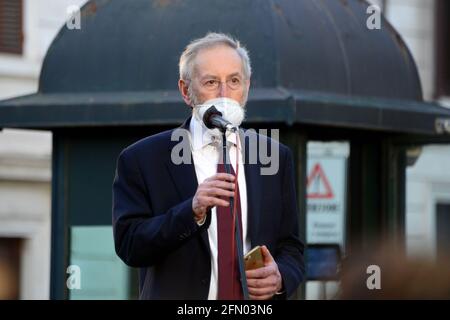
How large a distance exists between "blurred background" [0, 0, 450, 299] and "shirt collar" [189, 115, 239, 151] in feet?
13.2

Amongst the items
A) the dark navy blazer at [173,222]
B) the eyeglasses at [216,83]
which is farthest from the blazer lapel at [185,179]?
the eyeglasses at [216,83]

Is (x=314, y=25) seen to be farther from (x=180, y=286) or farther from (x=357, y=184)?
(x=180, y=286)

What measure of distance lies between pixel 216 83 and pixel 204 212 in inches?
17.4

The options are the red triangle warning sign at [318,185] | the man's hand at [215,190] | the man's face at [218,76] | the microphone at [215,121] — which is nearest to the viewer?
the man's hand at [215,190]

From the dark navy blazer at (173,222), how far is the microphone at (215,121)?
221mm

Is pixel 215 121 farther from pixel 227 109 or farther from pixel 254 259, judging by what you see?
pixel 254 259

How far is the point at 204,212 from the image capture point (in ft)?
15.3

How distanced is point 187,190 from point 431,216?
46.5 feet

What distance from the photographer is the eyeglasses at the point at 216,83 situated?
488cm

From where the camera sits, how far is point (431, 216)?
18.9 metres

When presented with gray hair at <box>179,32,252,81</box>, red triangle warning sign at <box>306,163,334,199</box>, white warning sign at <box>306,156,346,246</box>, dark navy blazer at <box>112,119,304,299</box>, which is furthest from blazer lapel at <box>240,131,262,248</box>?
red triangle warning sign at <box>306,163,334,199</box>

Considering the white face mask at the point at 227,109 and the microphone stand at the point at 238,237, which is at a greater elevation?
the white face mask at the point at 227,109

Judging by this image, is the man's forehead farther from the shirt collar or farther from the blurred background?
the blurred background

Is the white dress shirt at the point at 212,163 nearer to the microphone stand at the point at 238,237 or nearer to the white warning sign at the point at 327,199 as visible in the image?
the microphone stand at the point at 238,237
